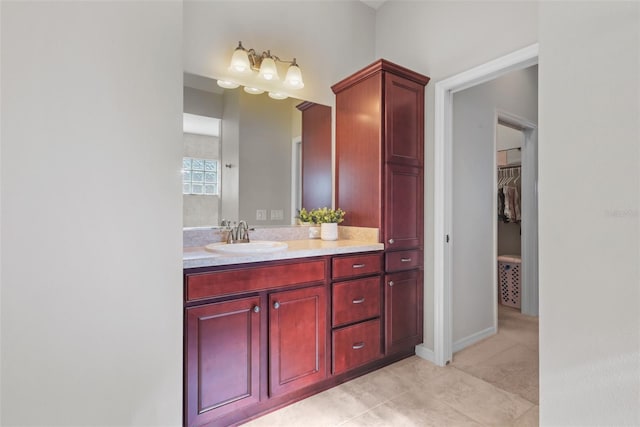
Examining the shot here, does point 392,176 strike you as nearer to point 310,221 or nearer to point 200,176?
point 310,221

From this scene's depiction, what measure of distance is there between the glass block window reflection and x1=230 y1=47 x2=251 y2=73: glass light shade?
659 mm

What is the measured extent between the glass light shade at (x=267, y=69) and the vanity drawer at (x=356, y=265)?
1410 mm

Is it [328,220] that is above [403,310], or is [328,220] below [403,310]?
above

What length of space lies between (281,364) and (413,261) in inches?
49.1

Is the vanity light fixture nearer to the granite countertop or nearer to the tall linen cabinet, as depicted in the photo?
the tall linen cabinet

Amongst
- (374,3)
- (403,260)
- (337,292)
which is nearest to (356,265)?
(337,292)

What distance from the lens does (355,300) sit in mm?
2080

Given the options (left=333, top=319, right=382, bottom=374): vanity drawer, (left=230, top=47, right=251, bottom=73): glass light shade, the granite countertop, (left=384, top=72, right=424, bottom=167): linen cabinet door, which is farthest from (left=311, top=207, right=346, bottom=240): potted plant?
(left=230, top=47, right=251, bottom=73): glass light shade

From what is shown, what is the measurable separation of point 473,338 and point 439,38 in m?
2.51

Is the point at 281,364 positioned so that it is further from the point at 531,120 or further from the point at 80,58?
the point at 531,120
